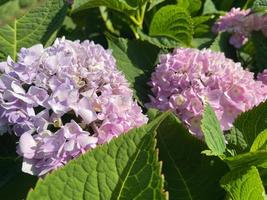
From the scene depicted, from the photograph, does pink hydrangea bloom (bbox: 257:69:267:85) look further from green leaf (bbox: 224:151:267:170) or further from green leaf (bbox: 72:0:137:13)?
green leaf (bbox: 224:151:267:170)

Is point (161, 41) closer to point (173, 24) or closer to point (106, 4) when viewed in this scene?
point (173, 24)

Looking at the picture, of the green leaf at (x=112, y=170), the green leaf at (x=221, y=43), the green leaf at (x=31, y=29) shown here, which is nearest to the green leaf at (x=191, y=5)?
the green leaf at (x=221, y=43)

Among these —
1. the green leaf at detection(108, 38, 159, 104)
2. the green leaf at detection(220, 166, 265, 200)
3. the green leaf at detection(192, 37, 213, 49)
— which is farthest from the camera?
the green leaf at detection(192, 37, 213, 49)

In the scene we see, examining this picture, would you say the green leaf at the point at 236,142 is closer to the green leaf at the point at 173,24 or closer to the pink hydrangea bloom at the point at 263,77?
the pink hydrangea bloom at the point at 263,77

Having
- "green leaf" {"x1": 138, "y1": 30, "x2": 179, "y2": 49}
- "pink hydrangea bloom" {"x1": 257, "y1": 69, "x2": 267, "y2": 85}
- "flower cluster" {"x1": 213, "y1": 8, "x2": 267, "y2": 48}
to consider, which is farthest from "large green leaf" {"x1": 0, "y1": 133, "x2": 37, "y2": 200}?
"flower cluster" {"x1": 213, "y1": 8, "x2": 267, "y2": 48}

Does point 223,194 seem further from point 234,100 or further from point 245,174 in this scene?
point 234,100

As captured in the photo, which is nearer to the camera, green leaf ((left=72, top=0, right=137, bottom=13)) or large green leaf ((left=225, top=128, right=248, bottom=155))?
large green leaf ((left=225, top=128, right=248, bottom=155))

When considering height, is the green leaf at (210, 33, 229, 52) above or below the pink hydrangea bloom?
above
